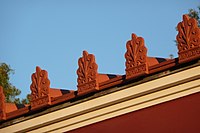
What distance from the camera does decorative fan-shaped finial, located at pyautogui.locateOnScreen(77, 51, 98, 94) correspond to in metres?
12.1

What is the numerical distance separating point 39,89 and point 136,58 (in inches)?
89.8

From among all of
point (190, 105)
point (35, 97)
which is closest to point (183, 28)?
point (190, 105)

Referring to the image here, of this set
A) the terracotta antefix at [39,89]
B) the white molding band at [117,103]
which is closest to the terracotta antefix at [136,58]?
the white molding band at [117,103]

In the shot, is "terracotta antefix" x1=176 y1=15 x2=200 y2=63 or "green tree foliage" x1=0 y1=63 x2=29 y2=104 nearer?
"terracotta antefix" x1=176 y1=15 x2=200 y2=63

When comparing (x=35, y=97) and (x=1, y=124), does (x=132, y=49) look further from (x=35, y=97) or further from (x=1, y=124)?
(x=1, y=124)

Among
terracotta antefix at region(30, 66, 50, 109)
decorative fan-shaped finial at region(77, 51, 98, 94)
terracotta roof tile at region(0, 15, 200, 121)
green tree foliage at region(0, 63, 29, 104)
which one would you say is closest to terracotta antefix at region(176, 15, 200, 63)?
terracotta roof tile at region(0, 15, 200, 121)

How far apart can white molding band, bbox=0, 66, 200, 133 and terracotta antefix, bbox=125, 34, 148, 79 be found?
0.23 meters

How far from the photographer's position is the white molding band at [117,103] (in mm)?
11062

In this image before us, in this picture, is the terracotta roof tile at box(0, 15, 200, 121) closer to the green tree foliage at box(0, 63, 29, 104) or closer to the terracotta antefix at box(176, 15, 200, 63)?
the terracotta antefix at box(176, 15, 200, 63)

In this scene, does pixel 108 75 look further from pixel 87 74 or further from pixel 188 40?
pixel 188 40

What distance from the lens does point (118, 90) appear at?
1179cm

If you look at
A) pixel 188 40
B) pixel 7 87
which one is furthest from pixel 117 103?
pixel 7 87

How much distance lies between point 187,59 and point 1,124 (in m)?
4.46

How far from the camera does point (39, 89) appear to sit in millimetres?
12867
